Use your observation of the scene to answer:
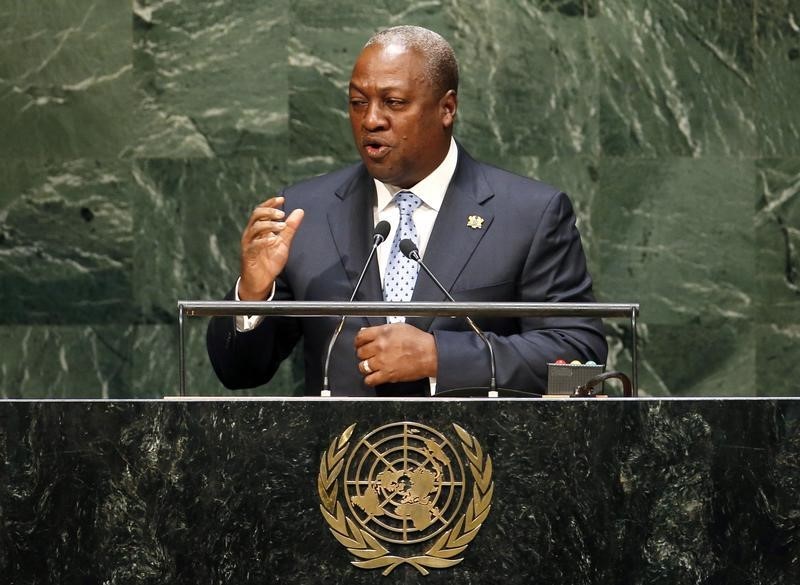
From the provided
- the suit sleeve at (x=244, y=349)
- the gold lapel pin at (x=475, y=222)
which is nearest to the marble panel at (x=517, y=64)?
the gold lapel pin at (x=475, y=222)

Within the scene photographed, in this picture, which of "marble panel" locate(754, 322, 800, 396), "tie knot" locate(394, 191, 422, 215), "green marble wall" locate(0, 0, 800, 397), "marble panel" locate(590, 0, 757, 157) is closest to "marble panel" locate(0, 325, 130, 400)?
"green marble wall" locate(0, 0, 800, 397)

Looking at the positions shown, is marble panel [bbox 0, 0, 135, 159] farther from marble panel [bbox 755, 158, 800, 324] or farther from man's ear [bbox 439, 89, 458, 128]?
marble panel [bbox 755, 158, 800, 324]

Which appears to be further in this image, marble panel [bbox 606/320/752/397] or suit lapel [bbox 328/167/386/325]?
marble panel [bbox 606/320/752/397]

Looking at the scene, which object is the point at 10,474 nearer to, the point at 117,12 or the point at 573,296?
the point at 573,296

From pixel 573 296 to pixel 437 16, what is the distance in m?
1.73

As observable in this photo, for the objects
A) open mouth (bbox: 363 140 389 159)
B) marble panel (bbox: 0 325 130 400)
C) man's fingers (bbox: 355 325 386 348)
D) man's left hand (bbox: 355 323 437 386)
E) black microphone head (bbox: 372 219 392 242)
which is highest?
black microphone head (bbox: 372 219 392 242)

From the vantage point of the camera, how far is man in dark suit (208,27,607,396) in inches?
164

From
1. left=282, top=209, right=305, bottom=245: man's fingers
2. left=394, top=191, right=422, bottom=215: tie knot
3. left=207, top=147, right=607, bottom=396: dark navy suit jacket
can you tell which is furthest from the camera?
left=394, top=191, right=422, bottom=215: tie knot

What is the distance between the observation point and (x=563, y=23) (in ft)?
18.6

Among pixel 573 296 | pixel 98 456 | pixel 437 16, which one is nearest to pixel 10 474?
pixel 98 456

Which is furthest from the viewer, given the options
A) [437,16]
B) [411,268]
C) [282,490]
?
[437,16]

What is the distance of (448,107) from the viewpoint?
14.6 ft

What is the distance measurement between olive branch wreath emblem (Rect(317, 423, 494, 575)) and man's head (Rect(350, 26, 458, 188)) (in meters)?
1.46

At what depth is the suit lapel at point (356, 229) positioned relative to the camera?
13.8ft
